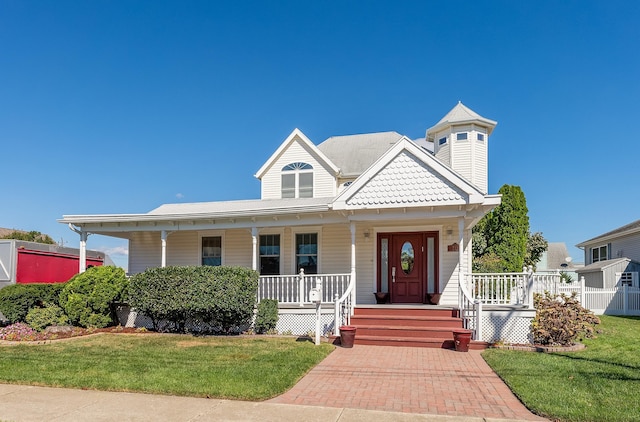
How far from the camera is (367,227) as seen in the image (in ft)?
46.8

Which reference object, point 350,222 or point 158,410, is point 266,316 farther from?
point 158,410

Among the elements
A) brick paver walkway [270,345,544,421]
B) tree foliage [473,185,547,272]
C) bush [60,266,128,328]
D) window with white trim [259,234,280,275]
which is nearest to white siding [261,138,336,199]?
window with white trim [259,234,280,275]

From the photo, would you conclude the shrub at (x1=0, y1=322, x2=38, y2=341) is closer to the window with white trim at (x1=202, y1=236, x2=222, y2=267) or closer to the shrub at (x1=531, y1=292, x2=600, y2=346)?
the window with white trim at (x1=202, y1=236, x2=222, y2=267)

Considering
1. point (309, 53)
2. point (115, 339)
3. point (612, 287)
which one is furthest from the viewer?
point (612, 287)

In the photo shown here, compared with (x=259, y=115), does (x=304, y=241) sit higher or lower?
lower

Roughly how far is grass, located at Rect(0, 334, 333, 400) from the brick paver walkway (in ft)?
1.55

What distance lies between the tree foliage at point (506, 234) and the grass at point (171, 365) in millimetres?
16836

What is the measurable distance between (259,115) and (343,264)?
32.0 feet

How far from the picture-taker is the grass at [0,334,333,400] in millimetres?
6583

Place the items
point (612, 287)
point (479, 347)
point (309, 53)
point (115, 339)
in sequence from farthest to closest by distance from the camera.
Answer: point (612, 287) → point (309, 53) → point (115, 339) → point (479, 347)

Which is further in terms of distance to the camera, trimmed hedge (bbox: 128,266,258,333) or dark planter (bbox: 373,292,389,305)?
dark planter (bbox: 373,292,389,305)

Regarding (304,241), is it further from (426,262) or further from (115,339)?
(115,339)

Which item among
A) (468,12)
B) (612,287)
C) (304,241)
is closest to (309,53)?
(468,12)

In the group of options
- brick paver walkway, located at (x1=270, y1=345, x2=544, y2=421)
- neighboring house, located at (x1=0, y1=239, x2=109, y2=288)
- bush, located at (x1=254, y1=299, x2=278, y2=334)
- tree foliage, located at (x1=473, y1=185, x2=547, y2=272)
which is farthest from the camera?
tree foliage, located at (x1=473, y1=185, x2=547, y2=272)
